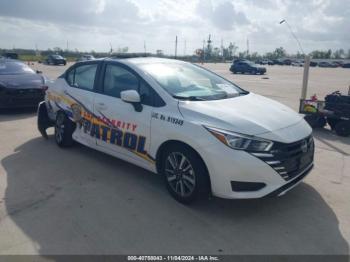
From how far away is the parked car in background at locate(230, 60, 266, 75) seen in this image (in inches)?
1369

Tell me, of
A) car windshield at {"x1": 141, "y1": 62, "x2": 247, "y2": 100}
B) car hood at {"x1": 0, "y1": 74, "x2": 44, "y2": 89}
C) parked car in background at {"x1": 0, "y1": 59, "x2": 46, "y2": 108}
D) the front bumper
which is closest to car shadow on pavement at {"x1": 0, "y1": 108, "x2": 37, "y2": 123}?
parked car in background at {"x1": 0, "y1": 59, "x2": 46, "y2": 108}

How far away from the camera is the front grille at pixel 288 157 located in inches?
136

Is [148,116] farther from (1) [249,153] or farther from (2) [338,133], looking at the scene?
(2) [338,133]

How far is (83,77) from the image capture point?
219 inches

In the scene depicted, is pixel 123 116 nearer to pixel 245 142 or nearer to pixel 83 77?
pixel 83 77

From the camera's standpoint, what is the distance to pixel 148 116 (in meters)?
4.17

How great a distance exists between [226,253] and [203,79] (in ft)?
8.61

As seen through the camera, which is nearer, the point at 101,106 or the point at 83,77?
the point at 101,106

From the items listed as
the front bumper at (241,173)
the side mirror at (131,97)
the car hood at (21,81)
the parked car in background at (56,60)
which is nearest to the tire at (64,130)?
the side mirror at (131,97)

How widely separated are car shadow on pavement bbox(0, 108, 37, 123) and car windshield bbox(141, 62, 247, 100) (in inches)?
221

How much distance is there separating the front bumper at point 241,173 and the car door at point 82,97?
2341 millimetres

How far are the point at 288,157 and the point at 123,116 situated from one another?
2169 millimetres

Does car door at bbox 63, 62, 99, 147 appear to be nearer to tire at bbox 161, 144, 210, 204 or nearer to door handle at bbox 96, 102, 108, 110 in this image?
door handle at bbox 96, 102, 108, 110

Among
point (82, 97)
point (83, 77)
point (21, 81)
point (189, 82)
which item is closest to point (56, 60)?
point (21, 81)
